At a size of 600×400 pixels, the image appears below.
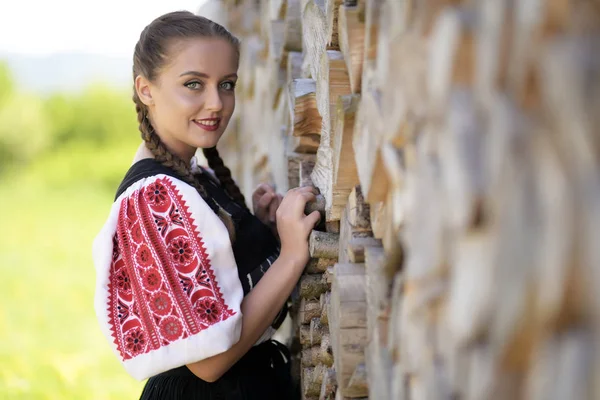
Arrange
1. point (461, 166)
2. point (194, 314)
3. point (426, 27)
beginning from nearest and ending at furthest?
point (461, 166)
point (426, 27)
point (194, 314)

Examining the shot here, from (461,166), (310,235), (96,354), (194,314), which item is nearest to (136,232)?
(194,314)

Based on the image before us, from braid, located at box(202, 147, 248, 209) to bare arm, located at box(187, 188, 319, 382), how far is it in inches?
17.5

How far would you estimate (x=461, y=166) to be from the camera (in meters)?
0.70

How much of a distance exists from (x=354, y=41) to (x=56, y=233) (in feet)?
25.2

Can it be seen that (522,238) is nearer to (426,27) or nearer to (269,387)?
(426,27)

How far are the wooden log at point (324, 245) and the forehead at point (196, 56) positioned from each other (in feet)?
1.65

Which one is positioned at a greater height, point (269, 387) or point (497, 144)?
point (497, 144)

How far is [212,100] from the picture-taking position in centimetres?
177

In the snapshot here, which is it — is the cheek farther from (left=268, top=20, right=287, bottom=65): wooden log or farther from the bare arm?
(left=268, top=20, right=287, bottom=65): wooden log

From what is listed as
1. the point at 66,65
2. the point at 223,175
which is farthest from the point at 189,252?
the point at 66,65

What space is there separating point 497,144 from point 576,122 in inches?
3.4

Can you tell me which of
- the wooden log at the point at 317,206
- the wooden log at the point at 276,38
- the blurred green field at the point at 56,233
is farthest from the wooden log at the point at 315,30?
the blurred green field at the point at 56,233

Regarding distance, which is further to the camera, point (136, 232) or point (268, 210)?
point (268, 210)

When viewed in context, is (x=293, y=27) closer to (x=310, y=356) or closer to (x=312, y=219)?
(x=312, y=219)
